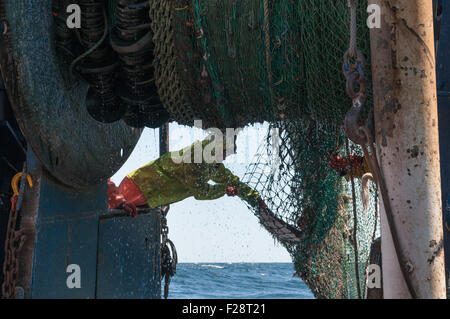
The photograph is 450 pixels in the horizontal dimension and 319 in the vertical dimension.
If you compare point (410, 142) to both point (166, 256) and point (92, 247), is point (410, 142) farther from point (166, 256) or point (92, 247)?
point (166, 256)

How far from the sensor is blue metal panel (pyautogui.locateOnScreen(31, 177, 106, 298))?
3.77 m

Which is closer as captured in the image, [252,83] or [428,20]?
[428,20]

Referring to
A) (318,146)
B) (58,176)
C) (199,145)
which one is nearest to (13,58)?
(58,176)

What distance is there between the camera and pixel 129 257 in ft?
17.2

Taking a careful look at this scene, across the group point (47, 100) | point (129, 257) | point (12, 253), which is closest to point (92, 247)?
point (129, 257)

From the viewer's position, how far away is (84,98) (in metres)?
4.19

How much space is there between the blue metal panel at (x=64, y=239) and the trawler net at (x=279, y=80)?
3.43 feet

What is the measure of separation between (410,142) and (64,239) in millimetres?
2610

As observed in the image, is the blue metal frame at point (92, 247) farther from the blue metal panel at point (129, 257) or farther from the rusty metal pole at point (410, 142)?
the rusty metal pole at point (410, 142)

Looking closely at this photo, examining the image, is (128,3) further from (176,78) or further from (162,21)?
(176,78)

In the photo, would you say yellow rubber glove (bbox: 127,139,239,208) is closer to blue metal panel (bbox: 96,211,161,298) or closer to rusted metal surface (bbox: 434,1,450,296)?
blue metal panel (bbox: 96,211,161,298)
